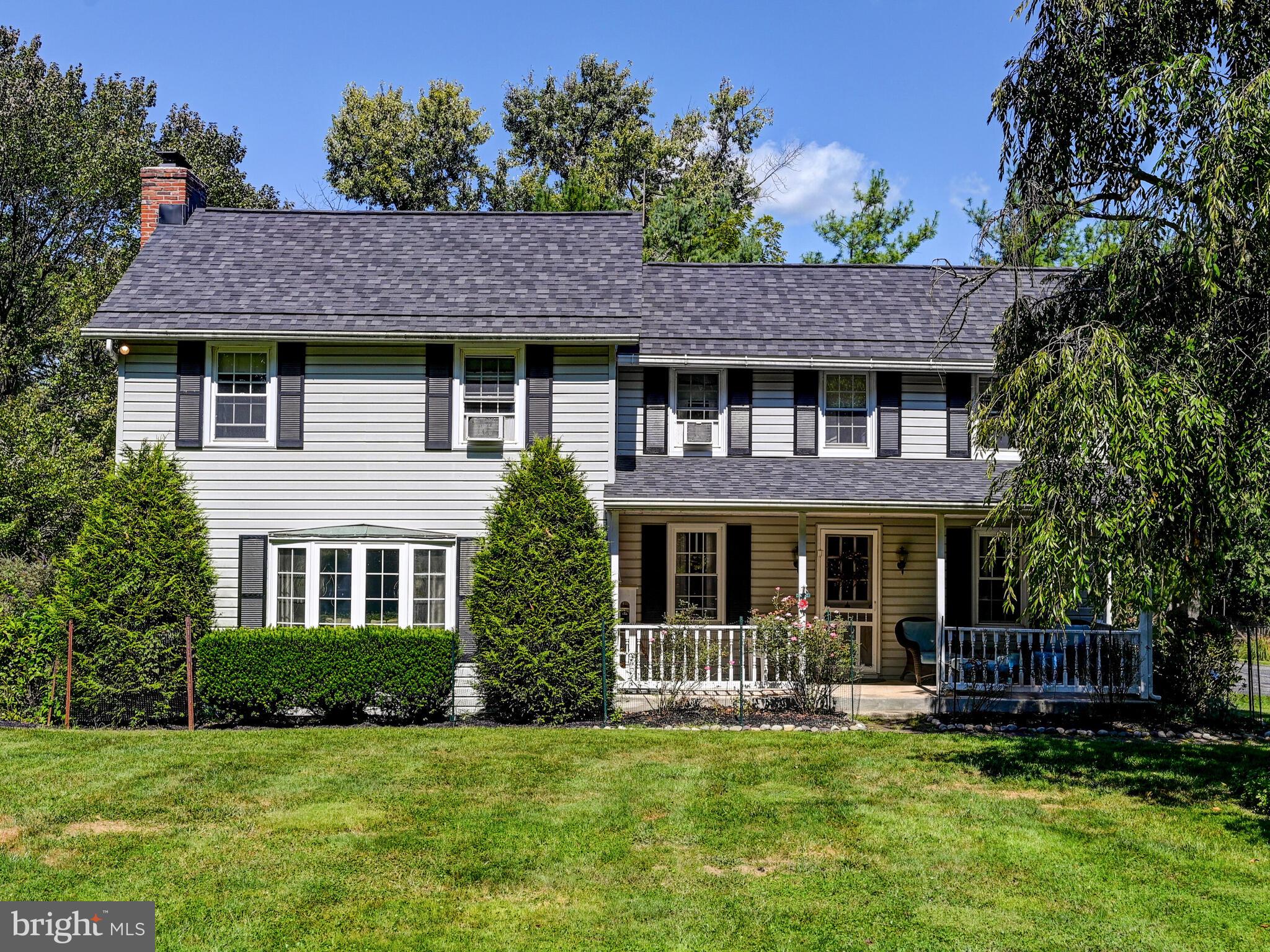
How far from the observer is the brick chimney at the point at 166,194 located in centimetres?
1680

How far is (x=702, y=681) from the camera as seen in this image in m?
14.0

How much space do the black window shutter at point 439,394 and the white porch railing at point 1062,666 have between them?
7132 millimetres

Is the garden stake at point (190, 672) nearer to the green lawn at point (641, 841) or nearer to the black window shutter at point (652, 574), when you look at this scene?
the green lawn at point (641, 841)

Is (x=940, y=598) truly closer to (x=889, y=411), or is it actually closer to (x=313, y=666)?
(x=889, y=411)

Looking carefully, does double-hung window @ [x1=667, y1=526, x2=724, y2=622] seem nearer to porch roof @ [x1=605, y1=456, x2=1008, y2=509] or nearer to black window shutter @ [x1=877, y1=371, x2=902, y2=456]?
porch roof @ [x1=605, y1=456, x2=1008, y2=509]

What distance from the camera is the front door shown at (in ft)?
53.8

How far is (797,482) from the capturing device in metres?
15.0

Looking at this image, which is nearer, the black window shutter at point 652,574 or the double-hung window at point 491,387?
the double-hung window at point 491,387

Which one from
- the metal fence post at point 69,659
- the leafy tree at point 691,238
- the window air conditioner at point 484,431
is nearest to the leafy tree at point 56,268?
the metal fence post at point 69,659

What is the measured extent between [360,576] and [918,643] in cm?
784

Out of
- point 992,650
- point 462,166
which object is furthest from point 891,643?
point 462,166

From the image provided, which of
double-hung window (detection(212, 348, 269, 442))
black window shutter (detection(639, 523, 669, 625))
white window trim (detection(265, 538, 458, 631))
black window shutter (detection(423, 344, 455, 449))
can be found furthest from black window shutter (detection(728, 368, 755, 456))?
double-hung window (detection(212, 348, 269, 442))

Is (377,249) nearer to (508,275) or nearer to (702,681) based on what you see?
(508,275)

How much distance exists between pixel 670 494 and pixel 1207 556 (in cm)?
661
